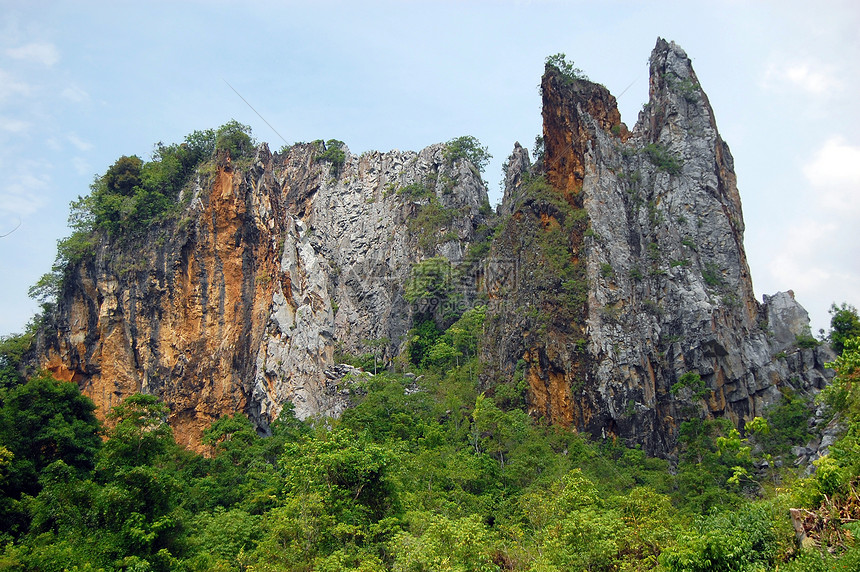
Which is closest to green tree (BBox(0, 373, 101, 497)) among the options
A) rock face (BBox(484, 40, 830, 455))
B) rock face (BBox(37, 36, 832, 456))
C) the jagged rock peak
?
rock face (BBox(37, 36, 832, 456))

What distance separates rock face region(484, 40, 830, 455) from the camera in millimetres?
28766

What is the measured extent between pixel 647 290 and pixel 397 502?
2063 centimetres

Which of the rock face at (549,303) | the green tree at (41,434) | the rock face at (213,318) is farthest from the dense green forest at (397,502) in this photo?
the rock face at (213,318)

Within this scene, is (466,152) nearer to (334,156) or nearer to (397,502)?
(334,156)

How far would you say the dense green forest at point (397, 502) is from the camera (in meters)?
11.6

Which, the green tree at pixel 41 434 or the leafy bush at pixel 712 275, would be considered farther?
the leafy bush at pixel 712 275

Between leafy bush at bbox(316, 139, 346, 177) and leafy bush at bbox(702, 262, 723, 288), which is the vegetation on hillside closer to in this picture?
leafy bush at bbox(702, 262, 723, 288)

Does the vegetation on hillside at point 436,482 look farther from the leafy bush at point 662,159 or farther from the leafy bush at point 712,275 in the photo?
the leafy bush at point 662,159

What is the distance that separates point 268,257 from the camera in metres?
34.2

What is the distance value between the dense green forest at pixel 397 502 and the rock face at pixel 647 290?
3516 millimetres

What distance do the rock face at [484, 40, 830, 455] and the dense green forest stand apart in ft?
11.5

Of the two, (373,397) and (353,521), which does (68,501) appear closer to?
(353,521)

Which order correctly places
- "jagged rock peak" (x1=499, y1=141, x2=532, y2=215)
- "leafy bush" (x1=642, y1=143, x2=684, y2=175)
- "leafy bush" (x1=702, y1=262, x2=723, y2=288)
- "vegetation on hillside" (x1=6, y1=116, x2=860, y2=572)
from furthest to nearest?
1. "jagged rock peak" (x1=499, y1=141, x2=532, y2=215)
2. "leafy bush" (x1=642, y1=143, x2=684, y2=175)
3. "leafy bush" (x1=702, y1=262, x2=723, y2=288)
4. "vegetation on hillside" (x1=6, y1=116, x2=860, y2=572)

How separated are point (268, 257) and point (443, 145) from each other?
55.4 ft
